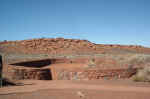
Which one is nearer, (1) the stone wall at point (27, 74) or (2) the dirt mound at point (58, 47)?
(1) the stone wall at point (27, 74)

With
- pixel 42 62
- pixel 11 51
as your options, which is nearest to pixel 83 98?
pixel 42 62

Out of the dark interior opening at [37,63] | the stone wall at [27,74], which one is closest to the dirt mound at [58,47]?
the dark interior opening at [37,63]

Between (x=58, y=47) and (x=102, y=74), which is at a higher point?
(x=58, y=47)

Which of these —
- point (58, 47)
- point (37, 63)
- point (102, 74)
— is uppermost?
point (58, 47)

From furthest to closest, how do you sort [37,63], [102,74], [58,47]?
[58,47] → [37,63] → [102,74]

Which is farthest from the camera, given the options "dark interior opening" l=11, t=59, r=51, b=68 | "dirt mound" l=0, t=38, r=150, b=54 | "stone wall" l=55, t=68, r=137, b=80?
"dirt mound" l=0, t=38, r=150, b=54

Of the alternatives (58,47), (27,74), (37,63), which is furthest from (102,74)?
(58,47)

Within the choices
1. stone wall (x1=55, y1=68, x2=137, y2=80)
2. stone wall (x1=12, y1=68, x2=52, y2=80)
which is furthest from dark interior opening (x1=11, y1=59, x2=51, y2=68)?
stone wall (x1=55, y1=68, x2=137, y2=80)

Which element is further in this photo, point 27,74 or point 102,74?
point 27,74

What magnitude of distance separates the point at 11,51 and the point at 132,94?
34.8 metres

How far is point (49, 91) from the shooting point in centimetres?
831

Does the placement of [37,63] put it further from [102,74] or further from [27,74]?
[102,74]

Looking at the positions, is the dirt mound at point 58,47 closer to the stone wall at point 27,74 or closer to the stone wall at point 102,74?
the stone wall at point 27,74

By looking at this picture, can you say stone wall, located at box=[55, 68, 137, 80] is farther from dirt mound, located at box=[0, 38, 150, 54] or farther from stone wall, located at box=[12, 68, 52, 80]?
dirt mound, located at box=[0, 38, 150, 54]
